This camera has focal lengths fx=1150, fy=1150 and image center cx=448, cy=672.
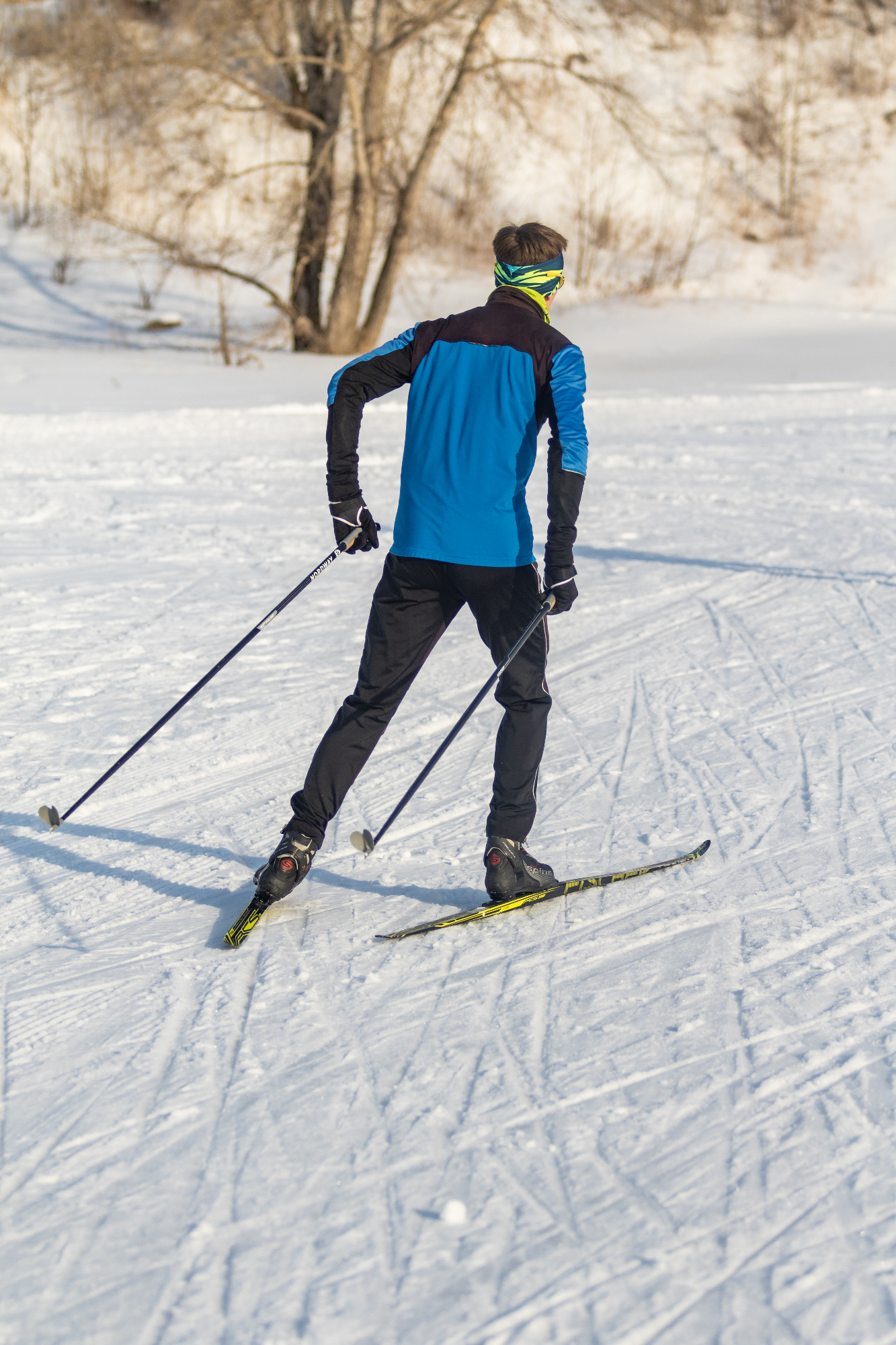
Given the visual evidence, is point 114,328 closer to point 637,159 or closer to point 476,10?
point 476,10

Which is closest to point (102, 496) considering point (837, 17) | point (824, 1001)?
point (824, 1001)

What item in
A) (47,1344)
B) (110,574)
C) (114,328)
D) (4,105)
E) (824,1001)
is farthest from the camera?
(4,105)

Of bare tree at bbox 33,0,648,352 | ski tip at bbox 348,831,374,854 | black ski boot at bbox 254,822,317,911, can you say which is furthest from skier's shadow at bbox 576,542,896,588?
bare tree at bbox 33,0,648,352

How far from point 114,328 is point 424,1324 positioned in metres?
24.6

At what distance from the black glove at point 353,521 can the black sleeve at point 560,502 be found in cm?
51

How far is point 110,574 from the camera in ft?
23.6

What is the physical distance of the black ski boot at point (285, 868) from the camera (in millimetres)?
3307

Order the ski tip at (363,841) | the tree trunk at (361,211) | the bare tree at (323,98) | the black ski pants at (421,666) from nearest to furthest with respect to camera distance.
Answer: the ski tip at (363,841) → the black ski pants at (421,666) → the bare tree at (323,98) → the tree trunk at (361,211)

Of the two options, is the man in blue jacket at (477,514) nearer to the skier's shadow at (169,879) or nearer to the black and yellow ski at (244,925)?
the black and yellow ski at (244,925)

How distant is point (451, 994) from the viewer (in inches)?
118

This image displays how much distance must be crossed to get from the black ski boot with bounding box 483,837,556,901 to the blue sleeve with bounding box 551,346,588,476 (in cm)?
110

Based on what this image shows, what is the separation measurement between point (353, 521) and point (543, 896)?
125 cm

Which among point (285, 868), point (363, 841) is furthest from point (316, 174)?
point (363, 841)

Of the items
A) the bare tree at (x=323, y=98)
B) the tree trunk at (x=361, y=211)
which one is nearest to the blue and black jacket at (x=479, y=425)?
the bare tree at (x=323, y=98)
